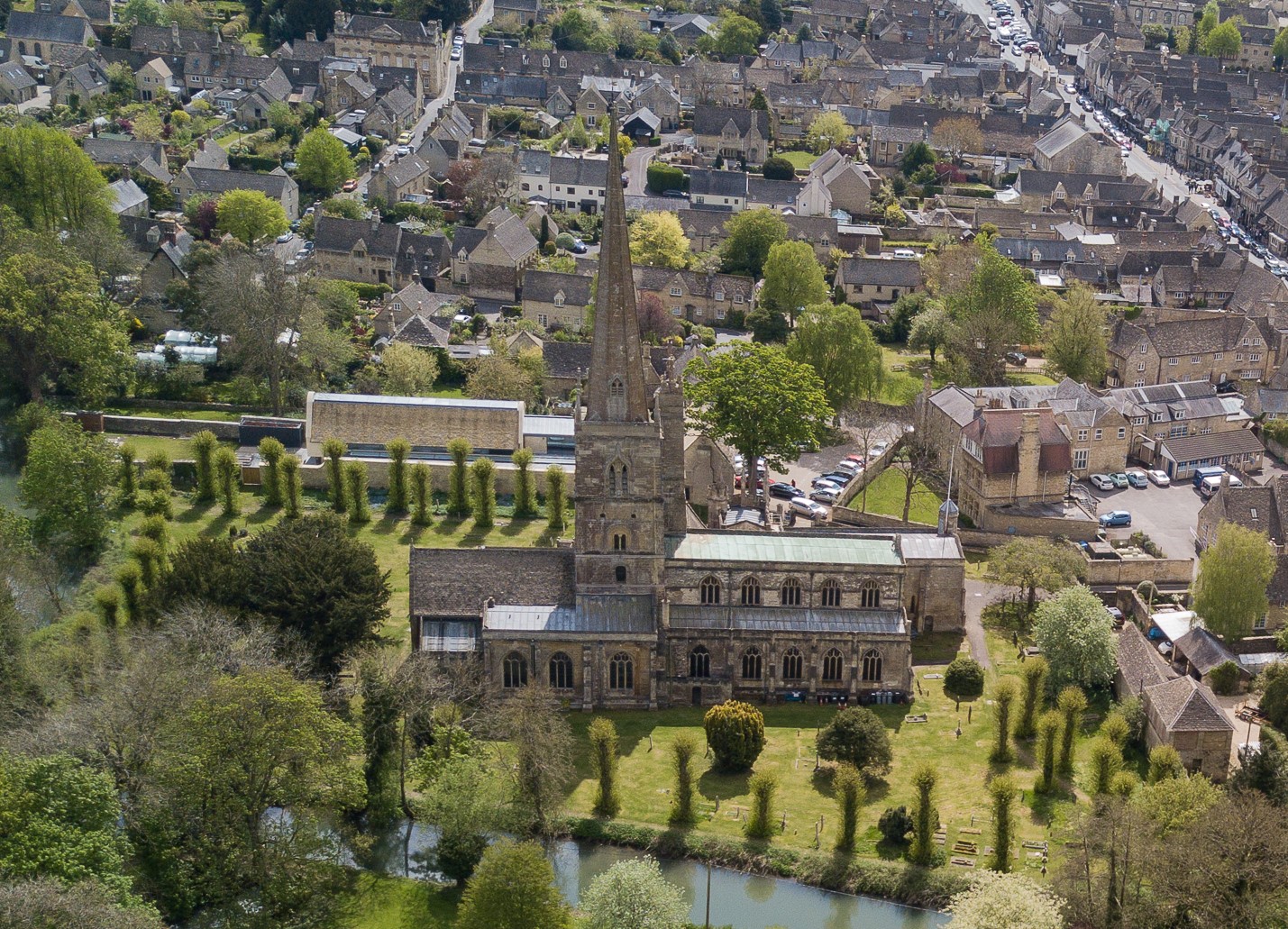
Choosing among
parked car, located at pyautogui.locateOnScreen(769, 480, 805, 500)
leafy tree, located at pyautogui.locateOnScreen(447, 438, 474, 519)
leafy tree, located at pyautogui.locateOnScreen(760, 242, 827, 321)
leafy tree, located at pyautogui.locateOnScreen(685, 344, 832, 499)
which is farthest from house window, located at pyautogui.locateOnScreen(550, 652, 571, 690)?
leafy tree, located at pyautogui.locateOnScreen(760, 242, 827, 321)

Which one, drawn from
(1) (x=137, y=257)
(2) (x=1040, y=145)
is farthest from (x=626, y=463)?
(2) (x=1040, y=145)

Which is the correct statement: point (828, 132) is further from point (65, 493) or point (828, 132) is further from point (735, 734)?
point (735, 734)

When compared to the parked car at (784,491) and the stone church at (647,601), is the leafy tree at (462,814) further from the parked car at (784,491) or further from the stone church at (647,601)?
the parked car at (784,491)

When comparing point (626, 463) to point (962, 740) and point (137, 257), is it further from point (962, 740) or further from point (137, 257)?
point (137, 257)

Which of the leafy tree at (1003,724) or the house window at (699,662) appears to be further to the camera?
the house window at (699,662)

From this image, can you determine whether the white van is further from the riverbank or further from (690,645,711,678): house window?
the riverbank

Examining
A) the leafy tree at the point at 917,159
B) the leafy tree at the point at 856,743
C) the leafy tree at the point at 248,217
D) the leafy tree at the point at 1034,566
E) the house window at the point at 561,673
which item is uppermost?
the leafy tree at the point at 917,159

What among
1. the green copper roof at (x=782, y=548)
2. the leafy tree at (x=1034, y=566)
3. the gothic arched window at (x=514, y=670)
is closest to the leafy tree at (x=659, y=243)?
the leafy tree at (x=1034, y=566)
